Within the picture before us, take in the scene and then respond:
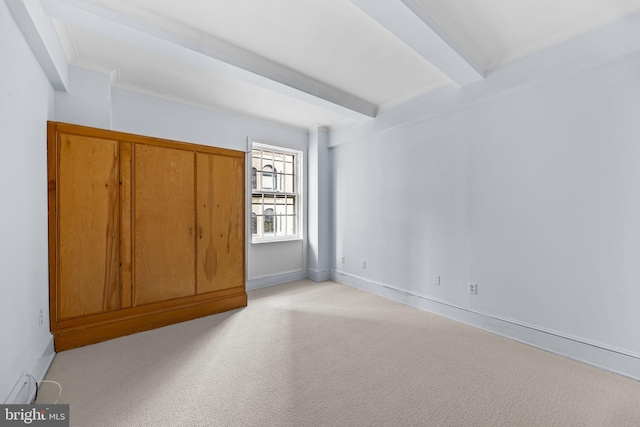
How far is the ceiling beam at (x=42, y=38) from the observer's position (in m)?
1.61

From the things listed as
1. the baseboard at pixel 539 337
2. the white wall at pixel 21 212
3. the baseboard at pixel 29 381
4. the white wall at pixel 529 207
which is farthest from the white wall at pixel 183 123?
the baseboard at pixel 29 381

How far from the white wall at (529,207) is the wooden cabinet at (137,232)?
2.22 meters

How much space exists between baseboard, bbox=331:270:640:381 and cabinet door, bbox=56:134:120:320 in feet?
10.9

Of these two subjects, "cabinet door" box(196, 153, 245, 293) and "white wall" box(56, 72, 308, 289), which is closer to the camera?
"white wall" box(56, 72, 308, 289)

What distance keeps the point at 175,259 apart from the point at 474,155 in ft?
11.1

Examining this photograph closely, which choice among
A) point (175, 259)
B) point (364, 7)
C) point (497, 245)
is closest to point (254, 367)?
point (175, 259)

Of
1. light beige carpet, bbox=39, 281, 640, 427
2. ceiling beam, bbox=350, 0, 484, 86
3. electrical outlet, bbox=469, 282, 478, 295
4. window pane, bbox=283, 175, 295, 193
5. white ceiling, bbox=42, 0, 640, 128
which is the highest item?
white ceiling, bbox=42, 0, 640, 128

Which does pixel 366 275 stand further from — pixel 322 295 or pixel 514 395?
pixel 514 395

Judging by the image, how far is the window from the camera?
4.43 meters

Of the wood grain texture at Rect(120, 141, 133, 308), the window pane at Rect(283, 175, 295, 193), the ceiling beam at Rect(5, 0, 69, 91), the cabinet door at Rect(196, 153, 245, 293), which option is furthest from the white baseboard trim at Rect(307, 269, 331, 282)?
the ceiling beam at Rect(5, 0, 69, 91)

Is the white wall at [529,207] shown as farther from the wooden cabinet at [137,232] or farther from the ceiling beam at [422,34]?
the wooden cabinet at [137,232]

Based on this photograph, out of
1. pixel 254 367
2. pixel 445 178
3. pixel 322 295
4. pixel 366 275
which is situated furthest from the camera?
pixel 366 275

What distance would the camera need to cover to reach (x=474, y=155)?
9.52 ft

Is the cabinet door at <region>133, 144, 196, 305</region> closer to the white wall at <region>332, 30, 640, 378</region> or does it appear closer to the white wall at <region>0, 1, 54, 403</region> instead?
the white wall at <region>0, 1, 54, 403</region>
